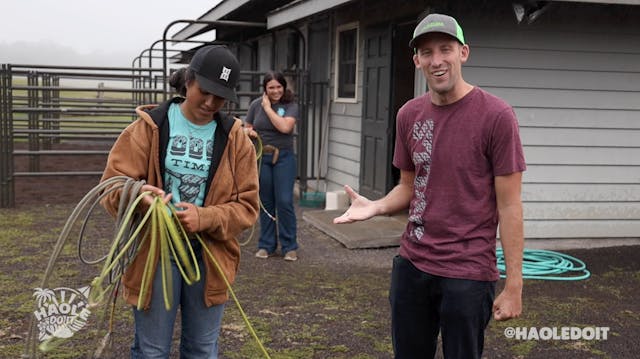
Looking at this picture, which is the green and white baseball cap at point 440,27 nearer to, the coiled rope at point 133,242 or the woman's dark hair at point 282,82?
the coiled rope at point 133,242

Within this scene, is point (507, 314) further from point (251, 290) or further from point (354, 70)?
point (354, 70)

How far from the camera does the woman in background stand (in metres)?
6.10

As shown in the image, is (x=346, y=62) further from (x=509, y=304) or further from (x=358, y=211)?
(x=509, y=304)

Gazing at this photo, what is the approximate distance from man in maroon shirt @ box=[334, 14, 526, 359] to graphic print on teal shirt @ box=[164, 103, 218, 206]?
2.54ft

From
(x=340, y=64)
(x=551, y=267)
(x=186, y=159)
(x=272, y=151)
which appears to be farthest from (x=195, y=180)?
(x=340, y=64)

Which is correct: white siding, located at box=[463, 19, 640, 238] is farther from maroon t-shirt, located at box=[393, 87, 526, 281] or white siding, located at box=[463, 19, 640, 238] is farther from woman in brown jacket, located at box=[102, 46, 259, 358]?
woman in brown jacket, located at box=[102, 46, 259, 358]

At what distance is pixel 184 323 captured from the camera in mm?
2652

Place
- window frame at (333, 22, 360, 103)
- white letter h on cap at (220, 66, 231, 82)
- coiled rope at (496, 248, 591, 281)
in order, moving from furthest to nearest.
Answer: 1. window frame at (333, 22, 360, 103)
2. coiled rope at (496, 248, 591, 281)
3. white letter h on cap at (220, 66, 231, 82)

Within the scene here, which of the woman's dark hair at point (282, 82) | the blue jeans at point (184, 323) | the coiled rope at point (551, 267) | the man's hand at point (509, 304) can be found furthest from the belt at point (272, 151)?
the man's hand at point (509, 304)

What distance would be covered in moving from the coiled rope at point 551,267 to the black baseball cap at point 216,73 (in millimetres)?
3745

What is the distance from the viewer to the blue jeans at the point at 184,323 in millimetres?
2510

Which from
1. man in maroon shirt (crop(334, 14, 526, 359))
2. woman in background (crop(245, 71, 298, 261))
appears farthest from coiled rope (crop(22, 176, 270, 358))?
woman in background (crop(245, 71, 298, 261))

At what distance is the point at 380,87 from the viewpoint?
8070 millimetres

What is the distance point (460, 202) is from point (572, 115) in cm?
490
